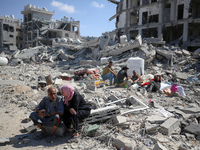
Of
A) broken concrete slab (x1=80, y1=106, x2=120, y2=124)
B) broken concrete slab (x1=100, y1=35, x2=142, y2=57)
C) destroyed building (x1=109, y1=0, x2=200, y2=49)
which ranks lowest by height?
broken concrete slab (x1=80, y1=106, x2=120, y2=124)

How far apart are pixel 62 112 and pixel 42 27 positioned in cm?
3837

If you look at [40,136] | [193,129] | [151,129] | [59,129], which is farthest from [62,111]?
[193,129]

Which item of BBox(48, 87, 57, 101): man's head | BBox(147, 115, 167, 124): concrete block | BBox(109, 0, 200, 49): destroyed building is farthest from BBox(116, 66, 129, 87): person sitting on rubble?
BBox(109, 0, 200, 49): destroyed building

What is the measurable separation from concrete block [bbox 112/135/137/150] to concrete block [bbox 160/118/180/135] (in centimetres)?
77

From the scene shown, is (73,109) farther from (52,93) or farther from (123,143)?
(123,143)

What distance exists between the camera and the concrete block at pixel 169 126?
334cm

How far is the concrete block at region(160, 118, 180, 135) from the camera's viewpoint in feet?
11.0

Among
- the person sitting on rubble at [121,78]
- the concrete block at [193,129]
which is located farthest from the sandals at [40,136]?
the person sitting on rubble at [121,78]

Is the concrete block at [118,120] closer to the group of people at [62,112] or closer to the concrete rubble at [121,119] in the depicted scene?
the concrete rubble at [121,119]

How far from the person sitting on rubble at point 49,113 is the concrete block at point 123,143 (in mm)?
1239

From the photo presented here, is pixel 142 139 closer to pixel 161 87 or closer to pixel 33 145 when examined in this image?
pixel 33 145

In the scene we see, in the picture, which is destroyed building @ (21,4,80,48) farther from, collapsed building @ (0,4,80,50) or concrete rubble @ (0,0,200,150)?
concrete rubble @ (0,0,200,150)

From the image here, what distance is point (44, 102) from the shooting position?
3551 mm

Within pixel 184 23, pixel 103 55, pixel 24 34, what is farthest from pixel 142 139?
pixel 24 34
